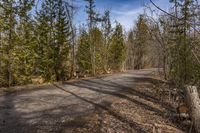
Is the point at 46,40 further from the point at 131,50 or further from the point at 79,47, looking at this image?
the point at 131,50

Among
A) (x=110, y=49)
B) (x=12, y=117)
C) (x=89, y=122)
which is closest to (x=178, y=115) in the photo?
(x=89, y=122)

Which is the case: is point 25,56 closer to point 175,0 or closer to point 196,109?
point 175,0

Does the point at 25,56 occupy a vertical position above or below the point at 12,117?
above

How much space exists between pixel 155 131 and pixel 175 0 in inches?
683

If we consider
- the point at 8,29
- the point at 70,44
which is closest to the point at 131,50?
the point at 70,44

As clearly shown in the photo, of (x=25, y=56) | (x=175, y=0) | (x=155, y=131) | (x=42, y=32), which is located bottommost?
(x=155, y=131)

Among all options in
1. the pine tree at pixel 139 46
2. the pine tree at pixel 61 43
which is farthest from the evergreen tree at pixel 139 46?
the pine tree at pixel 61 43

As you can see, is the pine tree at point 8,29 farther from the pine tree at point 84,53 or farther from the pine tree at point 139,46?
the pine tree at point 139,46

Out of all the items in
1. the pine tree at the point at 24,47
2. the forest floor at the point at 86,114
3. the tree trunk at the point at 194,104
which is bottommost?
the forest floor at the point at 86,114

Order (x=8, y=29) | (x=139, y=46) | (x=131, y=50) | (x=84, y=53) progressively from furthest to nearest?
(x=131, y=50), (x=139, y=46), (x=84, y=53), (x=8, y=29)

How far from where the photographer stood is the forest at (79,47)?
1307cm

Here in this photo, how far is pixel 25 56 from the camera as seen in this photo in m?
21.3

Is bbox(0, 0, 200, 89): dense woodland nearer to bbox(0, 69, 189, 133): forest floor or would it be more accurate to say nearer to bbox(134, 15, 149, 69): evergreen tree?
bbox(0, 69, 189, 133): forest floor

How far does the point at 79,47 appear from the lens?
42156 mm
